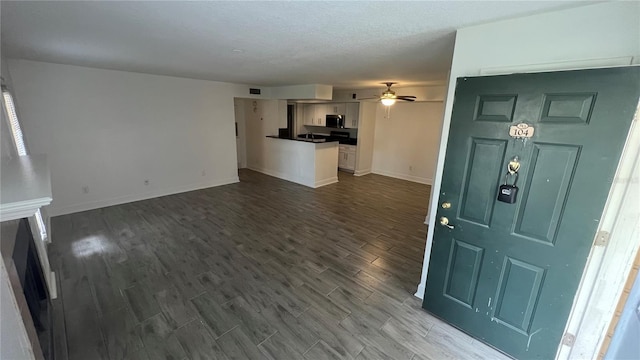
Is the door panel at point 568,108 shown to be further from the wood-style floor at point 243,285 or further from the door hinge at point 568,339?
the wood-style floor at point 243,285

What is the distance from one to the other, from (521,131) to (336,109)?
6.36 metres

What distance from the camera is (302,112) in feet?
28.4

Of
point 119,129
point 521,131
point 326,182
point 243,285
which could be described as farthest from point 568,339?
point 119,129

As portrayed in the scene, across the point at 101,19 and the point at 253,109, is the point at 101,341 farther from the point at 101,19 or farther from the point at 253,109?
the point at 253,109

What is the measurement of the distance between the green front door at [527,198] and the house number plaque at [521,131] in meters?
0.02

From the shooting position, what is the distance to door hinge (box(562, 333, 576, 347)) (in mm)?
1679

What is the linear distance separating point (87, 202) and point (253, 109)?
171 inches

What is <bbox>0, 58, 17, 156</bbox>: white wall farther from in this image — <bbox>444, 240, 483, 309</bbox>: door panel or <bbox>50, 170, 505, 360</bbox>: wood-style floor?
<bbox>444, 240, 483, 309</bbox>: door panel

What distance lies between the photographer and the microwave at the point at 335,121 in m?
7.58

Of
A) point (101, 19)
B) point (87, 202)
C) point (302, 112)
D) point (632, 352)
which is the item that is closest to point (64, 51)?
point (101, 19)

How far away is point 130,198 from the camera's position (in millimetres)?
4715

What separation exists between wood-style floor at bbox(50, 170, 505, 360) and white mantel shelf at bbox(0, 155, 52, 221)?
1395 mm

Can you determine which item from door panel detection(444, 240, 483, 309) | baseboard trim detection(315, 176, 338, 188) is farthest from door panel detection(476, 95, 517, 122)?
baseboard trim detection(315, 176, 338, 188)

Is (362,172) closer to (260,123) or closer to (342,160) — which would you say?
(342,160)
